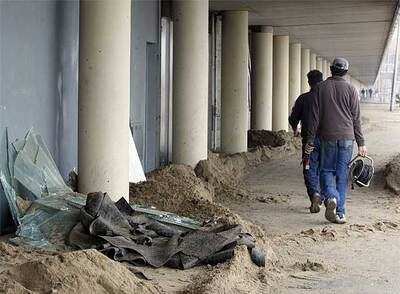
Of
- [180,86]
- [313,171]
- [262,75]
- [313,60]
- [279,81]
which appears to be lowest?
[313,171]

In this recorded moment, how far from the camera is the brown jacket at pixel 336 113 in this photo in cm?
878

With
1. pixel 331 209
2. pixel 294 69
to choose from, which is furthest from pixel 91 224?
pixel 294 69

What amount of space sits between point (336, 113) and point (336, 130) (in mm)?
232

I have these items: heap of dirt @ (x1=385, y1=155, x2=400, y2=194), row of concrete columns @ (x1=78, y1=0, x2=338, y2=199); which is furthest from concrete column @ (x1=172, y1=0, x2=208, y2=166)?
heap of dirt @ (x1=385, y1=155, x2=400, y2=194)

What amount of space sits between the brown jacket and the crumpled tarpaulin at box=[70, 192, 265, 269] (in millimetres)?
2543

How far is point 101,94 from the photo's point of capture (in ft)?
26.9

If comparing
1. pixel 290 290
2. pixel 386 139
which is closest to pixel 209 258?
pixel 290 290

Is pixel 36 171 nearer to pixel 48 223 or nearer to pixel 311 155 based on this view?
pixel 48 223

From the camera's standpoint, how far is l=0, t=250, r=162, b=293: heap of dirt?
4.58 meters

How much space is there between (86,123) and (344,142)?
134 inches

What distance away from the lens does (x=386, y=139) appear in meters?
25.0

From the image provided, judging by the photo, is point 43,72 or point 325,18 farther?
point 325,18

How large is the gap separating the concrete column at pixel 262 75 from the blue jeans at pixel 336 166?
511 inches

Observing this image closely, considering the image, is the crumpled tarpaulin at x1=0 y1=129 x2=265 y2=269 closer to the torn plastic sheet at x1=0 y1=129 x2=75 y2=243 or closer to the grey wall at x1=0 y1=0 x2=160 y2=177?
the torn plastic sheet at x1=0 y1=129 x2=75 y2=243
